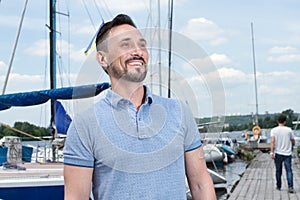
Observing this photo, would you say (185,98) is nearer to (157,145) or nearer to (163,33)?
(163,33)

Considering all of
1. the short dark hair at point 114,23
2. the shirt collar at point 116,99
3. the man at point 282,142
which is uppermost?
the short dark hair at point 114,23

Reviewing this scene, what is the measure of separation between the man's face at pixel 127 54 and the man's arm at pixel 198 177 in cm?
41

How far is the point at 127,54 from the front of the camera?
6.64ft

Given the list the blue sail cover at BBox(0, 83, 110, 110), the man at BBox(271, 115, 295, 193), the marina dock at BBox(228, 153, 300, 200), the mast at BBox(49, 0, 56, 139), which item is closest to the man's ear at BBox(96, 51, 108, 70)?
the blue sail cover at BBox(0, 83, 110, 110)

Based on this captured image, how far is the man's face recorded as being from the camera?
2004mm

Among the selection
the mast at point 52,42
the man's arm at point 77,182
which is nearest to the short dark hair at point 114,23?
the man's arm at point 77,182

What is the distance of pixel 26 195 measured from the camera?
539 centimetres

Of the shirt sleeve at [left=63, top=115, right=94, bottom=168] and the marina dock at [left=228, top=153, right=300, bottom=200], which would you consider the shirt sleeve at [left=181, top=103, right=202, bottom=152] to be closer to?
the shirt sleeve at [left=63, top=115, right=94, bottom=168]

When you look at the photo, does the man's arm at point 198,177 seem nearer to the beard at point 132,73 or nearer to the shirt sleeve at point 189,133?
the shirt sleeve at point 189,133

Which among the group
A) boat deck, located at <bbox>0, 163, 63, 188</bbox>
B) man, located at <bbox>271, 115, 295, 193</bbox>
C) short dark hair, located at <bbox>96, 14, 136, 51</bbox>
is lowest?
boat deck, located at <bbox>0, 163, 63, 188</bbox>

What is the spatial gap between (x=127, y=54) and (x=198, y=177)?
615 millimetres

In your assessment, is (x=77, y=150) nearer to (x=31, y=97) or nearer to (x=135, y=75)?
(x=135, y=75)

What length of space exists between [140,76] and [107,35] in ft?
0.86

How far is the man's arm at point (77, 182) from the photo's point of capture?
6.40 ft
